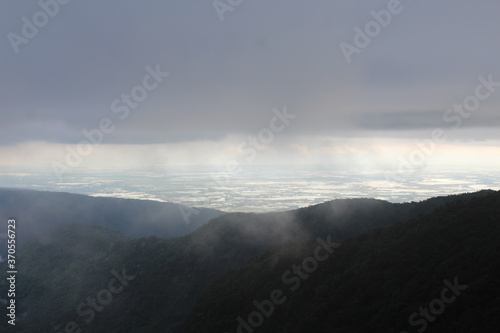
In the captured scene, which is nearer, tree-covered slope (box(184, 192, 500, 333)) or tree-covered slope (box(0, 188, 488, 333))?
tree-covered slope (box(184, 192, 500, 333))

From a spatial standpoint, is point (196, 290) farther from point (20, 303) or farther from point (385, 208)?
point (20, 303)

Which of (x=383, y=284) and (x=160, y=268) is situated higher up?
(x=383, y=284)

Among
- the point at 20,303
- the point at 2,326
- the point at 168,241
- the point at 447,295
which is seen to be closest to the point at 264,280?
the point at 447,295

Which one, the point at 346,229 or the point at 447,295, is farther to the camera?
the point at 346,229

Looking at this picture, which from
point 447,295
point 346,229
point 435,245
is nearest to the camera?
point 447,295

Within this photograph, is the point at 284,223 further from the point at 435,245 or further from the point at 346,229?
the point at 435,245

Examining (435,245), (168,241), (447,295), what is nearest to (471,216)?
(435,245)

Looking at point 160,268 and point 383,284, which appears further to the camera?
point 160,268

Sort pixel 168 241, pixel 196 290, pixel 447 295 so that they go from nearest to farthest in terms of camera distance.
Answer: pixel 447 295 < pixel 196 290 < pixel 168 241

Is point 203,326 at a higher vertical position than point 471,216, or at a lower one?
lower

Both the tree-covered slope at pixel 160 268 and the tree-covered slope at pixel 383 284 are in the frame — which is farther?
the tree-covered slope at pixel 160 268

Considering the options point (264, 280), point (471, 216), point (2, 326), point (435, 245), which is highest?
point (471, 216)
